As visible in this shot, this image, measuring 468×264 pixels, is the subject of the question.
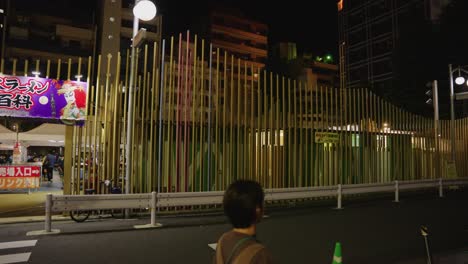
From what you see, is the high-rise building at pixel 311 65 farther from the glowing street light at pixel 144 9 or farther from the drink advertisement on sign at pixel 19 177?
the glowing street light at pixel 144 9

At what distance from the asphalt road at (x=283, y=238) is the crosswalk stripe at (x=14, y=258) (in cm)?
9

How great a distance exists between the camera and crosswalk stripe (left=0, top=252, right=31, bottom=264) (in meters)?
6.25

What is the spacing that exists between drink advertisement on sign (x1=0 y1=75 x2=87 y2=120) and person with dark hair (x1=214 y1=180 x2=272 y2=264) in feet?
30.8

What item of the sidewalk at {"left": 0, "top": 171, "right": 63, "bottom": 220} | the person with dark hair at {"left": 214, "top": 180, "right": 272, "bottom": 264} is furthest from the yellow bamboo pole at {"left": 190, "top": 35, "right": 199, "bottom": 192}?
the person with dark hair at {"left": 214, "top": 180, "right": 272, "bottom": 264}

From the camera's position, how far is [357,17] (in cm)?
7088

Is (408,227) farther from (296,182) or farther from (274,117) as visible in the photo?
(274,117)

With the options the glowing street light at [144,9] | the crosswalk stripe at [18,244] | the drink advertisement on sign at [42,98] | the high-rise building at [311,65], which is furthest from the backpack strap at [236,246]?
the high-rise building at [311,65]

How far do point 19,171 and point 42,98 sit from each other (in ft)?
22.2

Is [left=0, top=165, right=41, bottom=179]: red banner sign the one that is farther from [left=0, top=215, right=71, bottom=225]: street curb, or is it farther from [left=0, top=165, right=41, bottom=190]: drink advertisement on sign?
[left=0, top=215, right=71, bottom=225]: street curb

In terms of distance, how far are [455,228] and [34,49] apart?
4951cm

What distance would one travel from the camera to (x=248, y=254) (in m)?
2.13

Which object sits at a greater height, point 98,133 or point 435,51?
point 435,51

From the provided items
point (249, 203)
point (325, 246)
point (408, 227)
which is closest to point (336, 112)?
point (408, 227)

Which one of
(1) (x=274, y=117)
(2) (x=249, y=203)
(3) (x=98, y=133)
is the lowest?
(2) (x=249, y=203)
